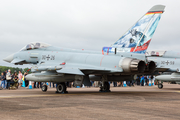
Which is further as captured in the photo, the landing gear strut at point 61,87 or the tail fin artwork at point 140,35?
the landing gear strut at point 61,87

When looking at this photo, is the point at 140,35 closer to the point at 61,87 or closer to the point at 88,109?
the point at 61,87

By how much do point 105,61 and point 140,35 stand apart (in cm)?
280

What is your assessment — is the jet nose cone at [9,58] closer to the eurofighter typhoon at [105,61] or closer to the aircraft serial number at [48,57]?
the eurofighter typhoon at [105,61]

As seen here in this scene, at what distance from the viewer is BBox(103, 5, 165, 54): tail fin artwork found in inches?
561

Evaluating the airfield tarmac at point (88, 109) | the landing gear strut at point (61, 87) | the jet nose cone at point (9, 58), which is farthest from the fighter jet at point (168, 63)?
the jet nose cone at point (9, 58)

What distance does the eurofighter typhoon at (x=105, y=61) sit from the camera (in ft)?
44.1

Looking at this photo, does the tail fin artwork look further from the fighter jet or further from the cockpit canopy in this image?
the fighter jet

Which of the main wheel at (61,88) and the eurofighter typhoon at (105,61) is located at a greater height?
the eurofighter typhoon at (105,61)

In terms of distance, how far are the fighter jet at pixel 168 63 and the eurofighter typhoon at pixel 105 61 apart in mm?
5837

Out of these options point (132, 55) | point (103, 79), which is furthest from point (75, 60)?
point (132, 55)

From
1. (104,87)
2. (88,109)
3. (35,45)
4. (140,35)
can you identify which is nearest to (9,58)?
(35,45)

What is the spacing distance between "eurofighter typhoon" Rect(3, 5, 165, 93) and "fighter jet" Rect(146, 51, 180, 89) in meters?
5.84

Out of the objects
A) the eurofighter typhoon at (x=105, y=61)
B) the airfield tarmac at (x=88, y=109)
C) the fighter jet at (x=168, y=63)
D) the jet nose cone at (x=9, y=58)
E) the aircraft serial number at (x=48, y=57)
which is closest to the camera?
the airfield tarmac at (x=88, y=109)

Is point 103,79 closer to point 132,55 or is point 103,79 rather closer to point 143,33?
point 132,55
